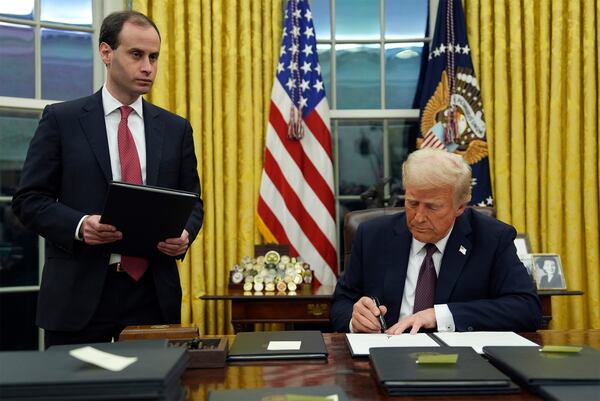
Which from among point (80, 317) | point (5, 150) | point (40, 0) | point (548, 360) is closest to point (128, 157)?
point (80, 317)

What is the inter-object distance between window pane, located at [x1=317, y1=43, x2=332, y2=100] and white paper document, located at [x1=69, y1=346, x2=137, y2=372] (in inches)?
149

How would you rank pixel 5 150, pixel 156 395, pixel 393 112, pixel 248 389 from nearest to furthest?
pixel 156 395
pixel 248 389
pixel 5 150
pixel 393 112

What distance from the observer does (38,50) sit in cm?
430

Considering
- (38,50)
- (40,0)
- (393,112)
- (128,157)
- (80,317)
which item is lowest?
(80,317)

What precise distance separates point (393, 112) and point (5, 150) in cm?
259

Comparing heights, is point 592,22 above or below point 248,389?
above

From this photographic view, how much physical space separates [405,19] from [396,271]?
3052mm

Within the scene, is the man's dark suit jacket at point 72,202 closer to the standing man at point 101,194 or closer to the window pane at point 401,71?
the standing man at point 101,194

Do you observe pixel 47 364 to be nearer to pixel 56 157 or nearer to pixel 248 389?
pixel 248 389

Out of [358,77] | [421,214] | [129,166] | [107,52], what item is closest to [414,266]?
[421,214]

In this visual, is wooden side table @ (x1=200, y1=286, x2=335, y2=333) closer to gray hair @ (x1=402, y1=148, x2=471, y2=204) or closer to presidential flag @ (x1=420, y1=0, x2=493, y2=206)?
presidential flag @ (x1=420, y1=0, x2=493, y2=206)

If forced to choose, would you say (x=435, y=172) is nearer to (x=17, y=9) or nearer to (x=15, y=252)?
(x=15, y=252)

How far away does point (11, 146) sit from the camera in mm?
4223

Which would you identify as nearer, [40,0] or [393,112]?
[40,0]
